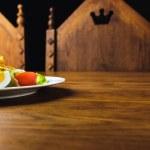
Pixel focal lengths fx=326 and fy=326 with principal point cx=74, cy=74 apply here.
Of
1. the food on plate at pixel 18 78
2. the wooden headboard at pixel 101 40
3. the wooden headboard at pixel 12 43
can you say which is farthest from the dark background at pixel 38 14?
the food on plate at pixel 18 78

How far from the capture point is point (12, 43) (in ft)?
6.50

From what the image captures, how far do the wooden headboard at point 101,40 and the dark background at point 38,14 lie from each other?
0.59 meters

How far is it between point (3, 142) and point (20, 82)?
309 millimetres

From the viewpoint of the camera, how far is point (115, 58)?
1679 millimetres

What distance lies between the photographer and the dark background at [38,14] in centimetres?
249

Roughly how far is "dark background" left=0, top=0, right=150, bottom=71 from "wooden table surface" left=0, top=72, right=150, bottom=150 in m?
A: 1.86

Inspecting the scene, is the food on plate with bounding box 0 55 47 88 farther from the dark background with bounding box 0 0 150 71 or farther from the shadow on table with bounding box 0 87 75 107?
the dark background with bounding box 0 0 150 71

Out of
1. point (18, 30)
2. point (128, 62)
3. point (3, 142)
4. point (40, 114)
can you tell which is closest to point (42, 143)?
point (3, 142)

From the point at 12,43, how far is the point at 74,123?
1673mm

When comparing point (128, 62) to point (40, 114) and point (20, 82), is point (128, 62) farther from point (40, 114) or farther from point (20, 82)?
point (40, 114)

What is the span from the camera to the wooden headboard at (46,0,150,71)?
164 centimetres

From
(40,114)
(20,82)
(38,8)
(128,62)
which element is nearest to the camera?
(40,114)

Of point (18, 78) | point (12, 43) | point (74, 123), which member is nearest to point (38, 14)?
point (12, 43)

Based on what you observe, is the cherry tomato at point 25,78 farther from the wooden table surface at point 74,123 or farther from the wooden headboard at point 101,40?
the wooden headboard at point 101,40
